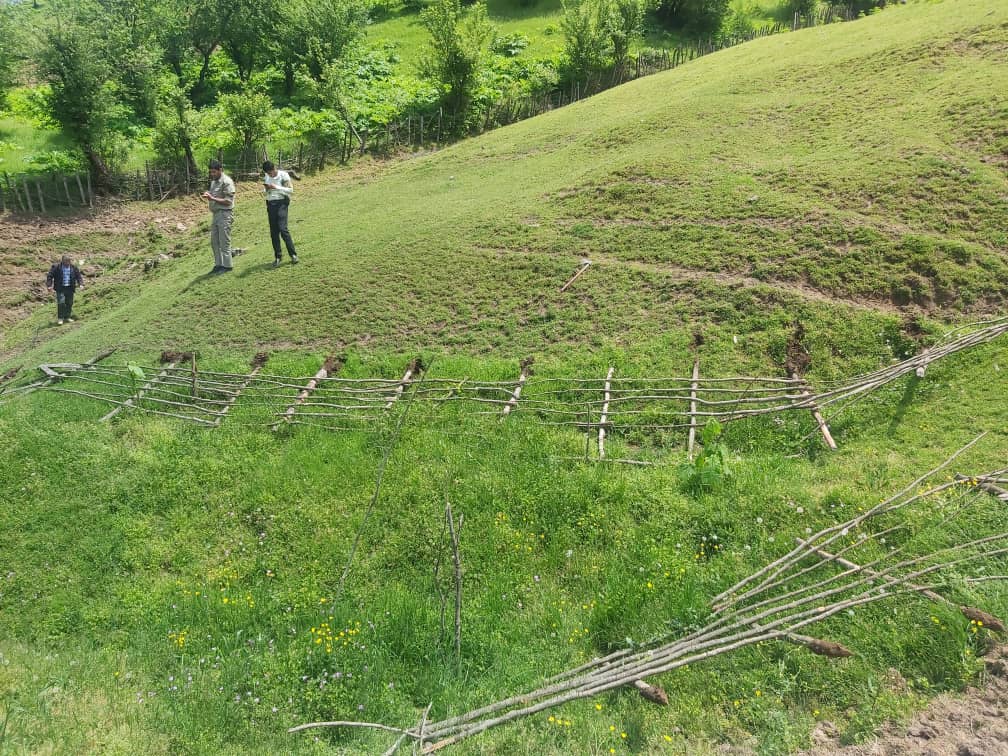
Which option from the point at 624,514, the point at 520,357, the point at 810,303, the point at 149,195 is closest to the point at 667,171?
the point at 810,303

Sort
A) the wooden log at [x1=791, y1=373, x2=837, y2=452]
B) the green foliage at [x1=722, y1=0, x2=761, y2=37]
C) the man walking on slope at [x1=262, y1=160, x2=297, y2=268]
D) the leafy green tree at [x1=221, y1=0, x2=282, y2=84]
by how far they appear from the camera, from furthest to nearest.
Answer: the green foliage at [x1=722, y1=0, x2=761, y2=37], the leafy green tree at [x1=221, y1=0, x2=282, y2=84], the man walking on slope at [x1=262, y1=160, x2=297, y2=268], the wooden log at [x1=791, y1=373, x2=837, y2=452]

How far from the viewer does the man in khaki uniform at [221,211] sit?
12000mm

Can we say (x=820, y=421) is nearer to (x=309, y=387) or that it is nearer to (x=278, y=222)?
Answer: (x=309, y=387)

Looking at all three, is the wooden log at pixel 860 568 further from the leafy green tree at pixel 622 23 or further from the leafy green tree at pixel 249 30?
the leafy green tree at pixel 249 30

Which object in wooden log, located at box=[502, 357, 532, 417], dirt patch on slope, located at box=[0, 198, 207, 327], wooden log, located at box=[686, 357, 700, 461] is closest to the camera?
wooden log, located at box=[686, 357, 700, 461]

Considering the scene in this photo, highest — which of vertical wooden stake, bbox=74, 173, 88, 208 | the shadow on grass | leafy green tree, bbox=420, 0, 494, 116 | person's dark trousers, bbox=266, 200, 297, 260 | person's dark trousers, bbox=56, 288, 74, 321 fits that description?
leafy green tree, bbox=420, 0, 494, 116

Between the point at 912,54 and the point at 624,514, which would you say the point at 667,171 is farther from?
the point at 624,514

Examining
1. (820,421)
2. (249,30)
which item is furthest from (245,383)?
(249,30)

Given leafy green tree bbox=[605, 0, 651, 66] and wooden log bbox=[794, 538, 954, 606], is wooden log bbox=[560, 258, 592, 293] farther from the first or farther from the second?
leafy green tree bbox=[605, 0, 651, 66]

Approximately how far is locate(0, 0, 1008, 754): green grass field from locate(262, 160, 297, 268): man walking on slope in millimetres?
629

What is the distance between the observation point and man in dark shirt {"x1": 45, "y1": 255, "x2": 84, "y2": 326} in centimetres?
1391

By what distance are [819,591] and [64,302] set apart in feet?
52.2

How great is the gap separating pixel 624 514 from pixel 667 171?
870 centimetres

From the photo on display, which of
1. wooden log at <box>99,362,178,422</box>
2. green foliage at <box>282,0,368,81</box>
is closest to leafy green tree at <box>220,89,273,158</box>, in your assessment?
green foliage at <box>282,0,368,81</box>
